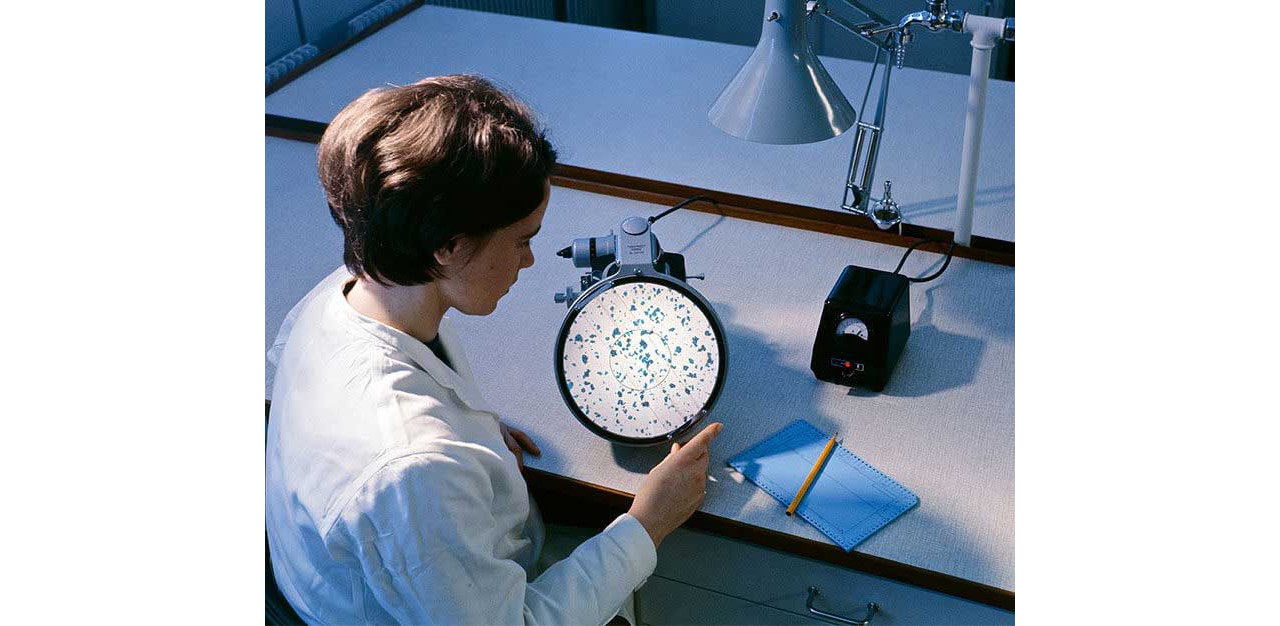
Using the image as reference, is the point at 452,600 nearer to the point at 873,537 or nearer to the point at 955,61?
the point at 873,537

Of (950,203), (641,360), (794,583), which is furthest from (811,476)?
(950,203)

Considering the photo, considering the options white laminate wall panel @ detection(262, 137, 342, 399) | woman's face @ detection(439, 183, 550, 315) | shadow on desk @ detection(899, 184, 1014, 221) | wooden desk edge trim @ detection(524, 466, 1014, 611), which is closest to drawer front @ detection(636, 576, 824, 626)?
wooden desk edge trim @ detection(524, 466, 1014, 611)

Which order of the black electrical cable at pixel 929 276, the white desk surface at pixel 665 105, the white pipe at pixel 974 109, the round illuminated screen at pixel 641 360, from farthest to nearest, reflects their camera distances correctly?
the white desk surface at pixel 665 105
the black electrical cable at pixel 929 276
the white pipe at pixel 974 109
the round illuminated screen at pixel 641 360

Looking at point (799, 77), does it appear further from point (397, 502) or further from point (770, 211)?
point (397, 502)

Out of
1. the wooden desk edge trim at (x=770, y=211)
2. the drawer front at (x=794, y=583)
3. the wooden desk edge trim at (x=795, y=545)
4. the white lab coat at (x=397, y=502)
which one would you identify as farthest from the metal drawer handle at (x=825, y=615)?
the wooden desk edge trim at (x=770, y=211)

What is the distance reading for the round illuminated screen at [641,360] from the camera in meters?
1.46

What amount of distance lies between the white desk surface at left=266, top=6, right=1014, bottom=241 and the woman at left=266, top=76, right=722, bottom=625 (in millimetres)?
872

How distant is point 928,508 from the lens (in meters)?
1.38

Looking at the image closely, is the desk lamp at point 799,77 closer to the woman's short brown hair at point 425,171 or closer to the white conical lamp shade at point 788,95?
the white conical lamp shade at point 788,95

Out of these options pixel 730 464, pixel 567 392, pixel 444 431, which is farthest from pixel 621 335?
pixel 444 431

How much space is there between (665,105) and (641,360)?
3.43ft

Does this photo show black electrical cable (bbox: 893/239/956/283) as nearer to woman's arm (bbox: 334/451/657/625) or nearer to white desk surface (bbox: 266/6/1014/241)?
white desk surface (bbox: 266/6/1014/241)

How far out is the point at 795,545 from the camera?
4.49 ft

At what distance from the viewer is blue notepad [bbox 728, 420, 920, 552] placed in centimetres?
136
